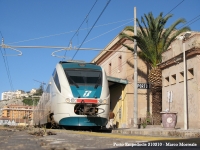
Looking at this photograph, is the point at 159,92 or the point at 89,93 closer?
the point at 89,93

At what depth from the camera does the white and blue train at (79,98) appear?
14227 millimetres

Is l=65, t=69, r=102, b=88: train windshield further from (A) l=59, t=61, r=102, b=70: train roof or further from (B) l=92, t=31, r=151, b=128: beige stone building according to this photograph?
(B) l=92, t=31, r=151, b=128: beige stone building

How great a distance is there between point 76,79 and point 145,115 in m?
14.1

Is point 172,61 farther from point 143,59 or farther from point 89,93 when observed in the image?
point 89,93

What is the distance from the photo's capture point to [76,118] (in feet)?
46.5

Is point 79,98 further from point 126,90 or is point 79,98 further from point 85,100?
point 126,90

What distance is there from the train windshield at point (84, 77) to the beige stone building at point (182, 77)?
497cm

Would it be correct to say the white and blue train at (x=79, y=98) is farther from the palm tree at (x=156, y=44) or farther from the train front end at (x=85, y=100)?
the palm tree at (x=156, y=44)

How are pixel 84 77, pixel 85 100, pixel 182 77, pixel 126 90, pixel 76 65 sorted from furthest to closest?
pixel 126 90 < pixel 182 77 < pixel 76 65 < pixel 84 77 < pixel 85 100

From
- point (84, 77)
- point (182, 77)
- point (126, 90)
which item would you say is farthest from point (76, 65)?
point (126, 90)

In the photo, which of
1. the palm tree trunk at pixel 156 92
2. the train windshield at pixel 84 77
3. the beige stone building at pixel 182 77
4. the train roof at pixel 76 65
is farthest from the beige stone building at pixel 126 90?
the train windshield at pixel 84 77

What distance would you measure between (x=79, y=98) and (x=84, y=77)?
1.33 m

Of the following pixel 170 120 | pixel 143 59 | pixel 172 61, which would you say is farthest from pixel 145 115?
pixel 170 120

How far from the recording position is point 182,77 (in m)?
20.2
